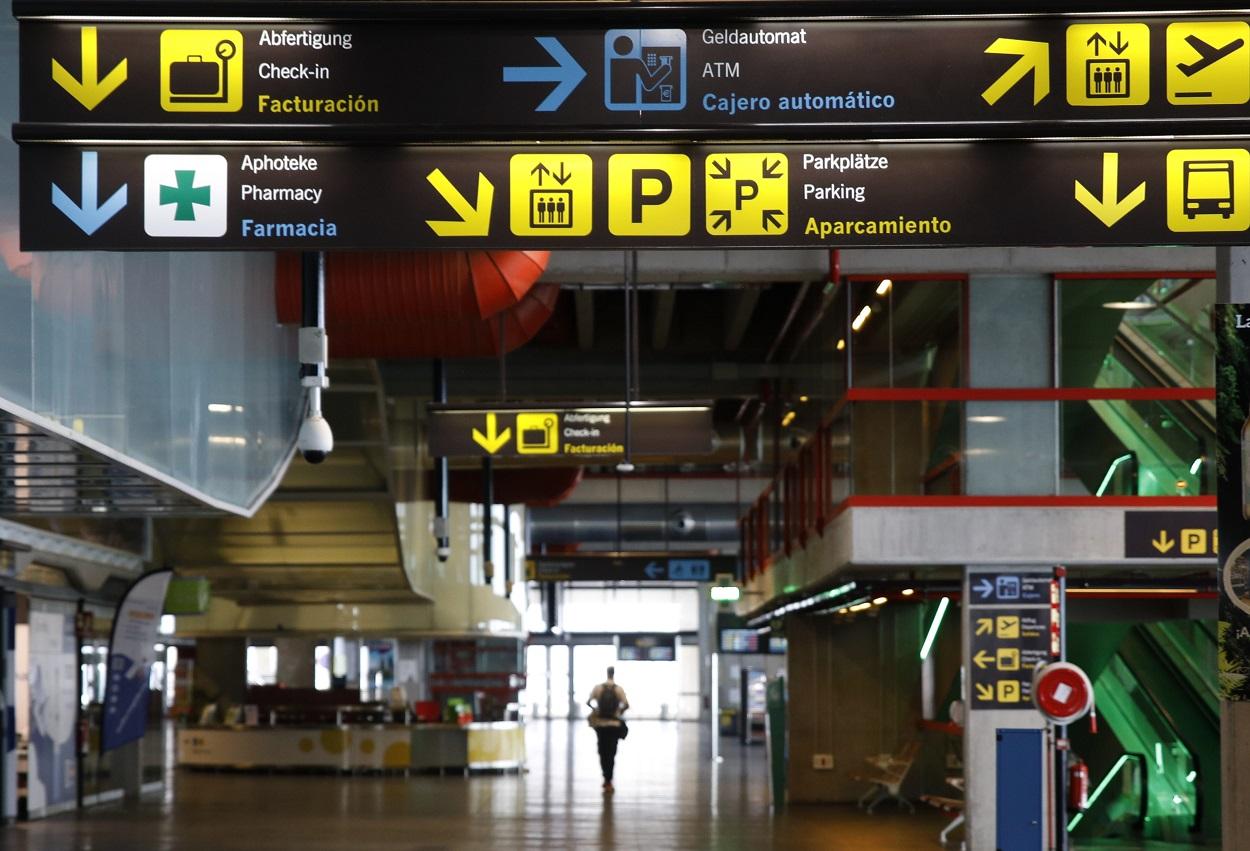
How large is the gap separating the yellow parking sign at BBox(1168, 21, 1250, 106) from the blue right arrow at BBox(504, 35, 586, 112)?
215cm

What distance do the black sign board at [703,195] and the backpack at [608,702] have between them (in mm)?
15578

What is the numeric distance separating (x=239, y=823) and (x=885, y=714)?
682 cm

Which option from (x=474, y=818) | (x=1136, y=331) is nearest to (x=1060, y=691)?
(x=1136, y=331)

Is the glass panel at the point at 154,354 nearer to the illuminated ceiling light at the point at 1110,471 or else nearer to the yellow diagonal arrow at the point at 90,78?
the yellow diagonal arrow at the point at 90,78

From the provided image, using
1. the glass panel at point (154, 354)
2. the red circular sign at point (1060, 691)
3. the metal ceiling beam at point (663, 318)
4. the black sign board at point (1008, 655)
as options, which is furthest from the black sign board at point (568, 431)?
the metal ceiling beam at point (663, 318)

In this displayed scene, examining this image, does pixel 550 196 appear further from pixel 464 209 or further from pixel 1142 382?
pixel 1142 382

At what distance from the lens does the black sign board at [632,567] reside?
30.8 meters

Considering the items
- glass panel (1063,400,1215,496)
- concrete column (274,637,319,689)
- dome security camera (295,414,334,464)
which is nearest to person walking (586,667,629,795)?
concrete column (274,637,319,689)

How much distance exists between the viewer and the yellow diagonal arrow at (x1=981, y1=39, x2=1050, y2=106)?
21.4 feet

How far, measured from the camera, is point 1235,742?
746 centimetres

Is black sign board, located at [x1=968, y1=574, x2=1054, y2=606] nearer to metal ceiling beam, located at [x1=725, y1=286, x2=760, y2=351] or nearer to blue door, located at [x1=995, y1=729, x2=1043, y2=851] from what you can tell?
blue door, located at [x1=995, y1=729, x2=1043, y2=851]

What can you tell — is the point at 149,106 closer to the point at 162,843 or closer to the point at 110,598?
the point at 162,843

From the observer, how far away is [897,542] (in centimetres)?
1380

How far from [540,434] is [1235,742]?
6777 mm
